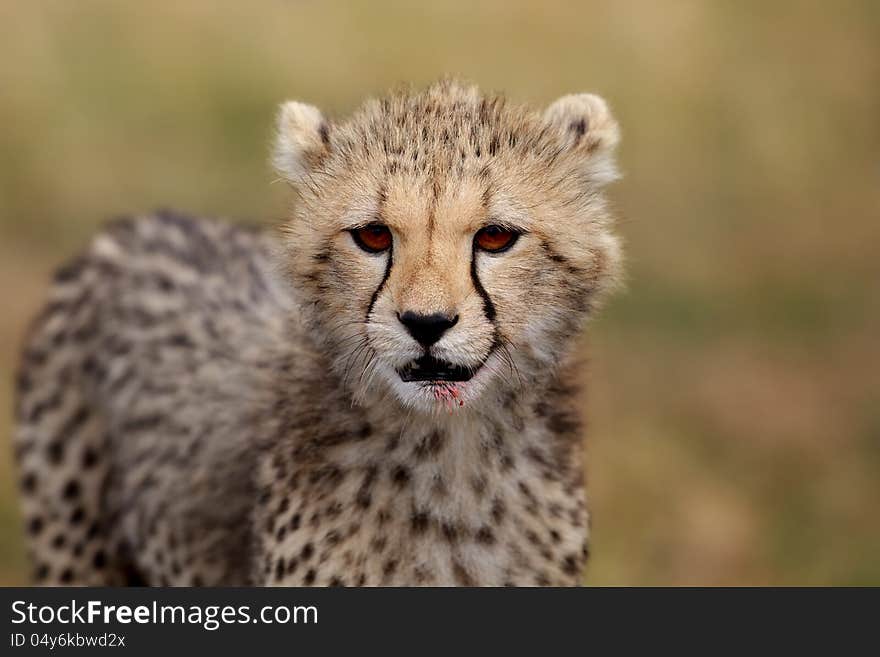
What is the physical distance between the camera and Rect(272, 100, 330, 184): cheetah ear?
9.31 ft

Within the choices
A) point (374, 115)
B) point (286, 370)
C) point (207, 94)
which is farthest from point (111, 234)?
point (207, 94)

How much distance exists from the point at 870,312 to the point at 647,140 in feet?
4.24

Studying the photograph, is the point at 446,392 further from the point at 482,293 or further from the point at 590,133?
the point at 590,133

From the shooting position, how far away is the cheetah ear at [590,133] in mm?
2797

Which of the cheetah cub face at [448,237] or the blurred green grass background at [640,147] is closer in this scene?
the cheetah cub face at [448,237]

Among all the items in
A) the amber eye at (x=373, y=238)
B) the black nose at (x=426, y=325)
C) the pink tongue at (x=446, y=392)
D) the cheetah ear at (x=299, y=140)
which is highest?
the cheetah ear at (x=299, y=140)

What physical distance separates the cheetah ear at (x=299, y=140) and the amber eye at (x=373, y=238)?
0.33 metres

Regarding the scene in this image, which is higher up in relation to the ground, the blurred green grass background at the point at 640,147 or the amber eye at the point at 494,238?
the blurred green grass background at the point at 640,147

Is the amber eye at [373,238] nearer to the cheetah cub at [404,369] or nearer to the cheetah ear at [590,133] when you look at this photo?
the cheetah cub at [404,369]

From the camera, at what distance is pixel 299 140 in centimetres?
284

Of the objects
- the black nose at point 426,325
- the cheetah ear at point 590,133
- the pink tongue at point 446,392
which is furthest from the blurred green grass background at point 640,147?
the black nose at point 426,325

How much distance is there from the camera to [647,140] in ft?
21.6

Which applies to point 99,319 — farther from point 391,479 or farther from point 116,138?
point 116,138

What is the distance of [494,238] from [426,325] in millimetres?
239
